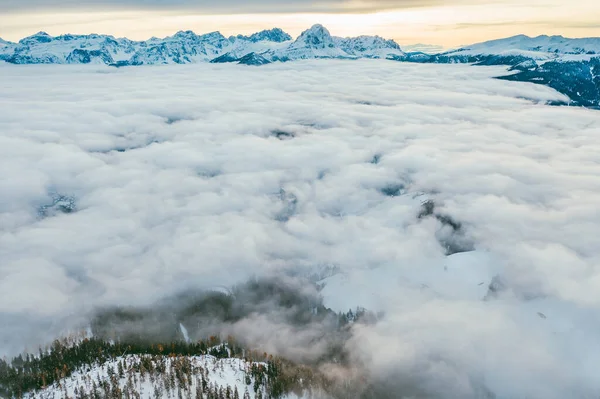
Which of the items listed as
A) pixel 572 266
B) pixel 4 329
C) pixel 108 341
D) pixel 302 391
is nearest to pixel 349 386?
pixel 302 391

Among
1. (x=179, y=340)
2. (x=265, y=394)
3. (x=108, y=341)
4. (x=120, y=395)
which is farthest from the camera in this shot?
(x=179, y=340)

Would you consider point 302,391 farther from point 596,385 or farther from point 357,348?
point 596,385

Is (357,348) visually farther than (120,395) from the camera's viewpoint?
Yes

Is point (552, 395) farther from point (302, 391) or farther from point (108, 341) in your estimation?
point (108, 341)

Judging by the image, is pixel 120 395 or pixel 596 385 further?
pixel 596 385

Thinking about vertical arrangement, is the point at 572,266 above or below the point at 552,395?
above

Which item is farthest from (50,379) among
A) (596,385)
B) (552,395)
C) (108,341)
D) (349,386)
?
(596,385)

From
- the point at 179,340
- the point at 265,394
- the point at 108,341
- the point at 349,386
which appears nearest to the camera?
the point at 265,394

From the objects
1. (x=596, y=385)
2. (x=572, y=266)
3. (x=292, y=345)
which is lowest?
(x=292, y=345)

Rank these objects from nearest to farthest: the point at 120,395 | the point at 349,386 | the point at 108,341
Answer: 1. the point at 120,395
2. the point at 349,386
3. the point at 108,341

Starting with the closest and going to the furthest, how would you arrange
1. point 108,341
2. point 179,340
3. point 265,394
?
point 265,394 → point 108,341 → point 179,340
